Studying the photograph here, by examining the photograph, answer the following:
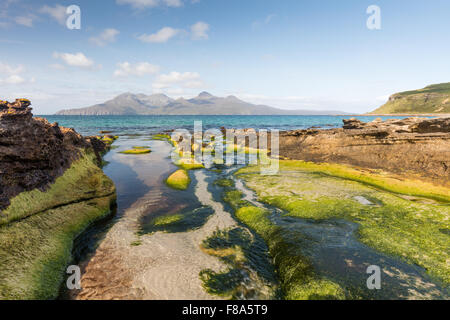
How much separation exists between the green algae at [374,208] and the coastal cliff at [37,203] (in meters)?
13.5

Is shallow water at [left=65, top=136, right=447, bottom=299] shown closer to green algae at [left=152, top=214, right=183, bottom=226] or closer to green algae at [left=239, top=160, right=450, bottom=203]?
green algae at [left=152, top=214, right=183, bottom=226]

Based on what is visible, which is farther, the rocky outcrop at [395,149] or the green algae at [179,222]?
the rocky outcrop at [395,149]

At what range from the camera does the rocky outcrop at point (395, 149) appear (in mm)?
21312

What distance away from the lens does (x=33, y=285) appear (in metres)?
7.61

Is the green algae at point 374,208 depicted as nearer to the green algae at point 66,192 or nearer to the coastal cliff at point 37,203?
the green algae at point 66,192

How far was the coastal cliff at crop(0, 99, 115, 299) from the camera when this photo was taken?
7.98 m

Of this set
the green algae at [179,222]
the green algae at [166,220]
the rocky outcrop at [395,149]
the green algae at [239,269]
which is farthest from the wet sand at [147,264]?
the rocky outcrop at [395,149]

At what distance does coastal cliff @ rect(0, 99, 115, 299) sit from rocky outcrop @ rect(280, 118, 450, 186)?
28.6m

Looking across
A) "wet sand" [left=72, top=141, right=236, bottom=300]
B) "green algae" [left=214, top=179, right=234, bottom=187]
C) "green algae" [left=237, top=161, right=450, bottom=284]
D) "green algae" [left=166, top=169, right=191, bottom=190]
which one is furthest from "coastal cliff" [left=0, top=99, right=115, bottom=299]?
"green algae" [left=237, top=161, right=450, bottom=284]

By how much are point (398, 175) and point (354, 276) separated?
59.0ft

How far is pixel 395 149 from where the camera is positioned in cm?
2505

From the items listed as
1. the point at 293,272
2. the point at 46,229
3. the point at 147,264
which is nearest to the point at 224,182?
the point at 147,264

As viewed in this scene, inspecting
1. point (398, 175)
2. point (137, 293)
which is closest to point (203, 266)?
point (137, 293)
